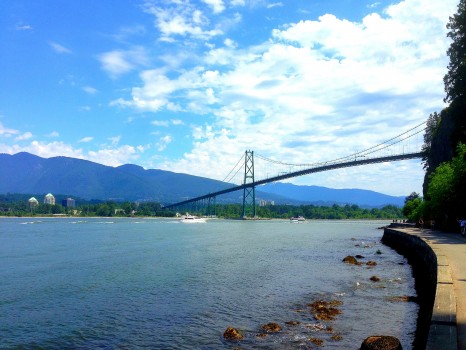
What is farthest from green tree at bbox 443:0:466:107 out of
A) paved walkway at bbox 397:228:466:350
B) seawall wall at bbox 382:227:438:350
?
paved walkway at bbox 397:228:466:350

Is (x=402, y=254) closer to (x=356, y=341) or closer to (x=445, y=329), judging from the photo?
(x=356, y=341)

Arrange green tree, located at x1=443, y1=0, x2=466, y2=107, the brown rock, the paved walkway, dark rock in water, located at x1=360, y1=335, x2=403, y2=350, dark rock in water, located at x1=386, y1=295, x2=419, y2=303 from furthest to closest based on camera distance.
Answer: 1. green tree, located at x1=443, y1=0, x2=466, y2=107
2. dark rock in water, located at x1=386, y1=295, x2=419, y2=303
3. the brown rock
4. dark rock in water, located at x1=360, y1=335, x2=403, y2=350
5. the paved walkway

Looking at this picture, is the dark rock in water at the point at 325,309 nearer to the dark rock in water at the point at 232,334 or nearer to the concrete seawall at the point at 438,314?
the concrete seawall at the point at 438,314

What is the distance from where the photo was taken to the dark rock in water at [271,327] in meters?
10.4

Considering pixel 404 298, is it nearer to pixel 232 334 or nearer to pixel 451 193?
pixel 232 334

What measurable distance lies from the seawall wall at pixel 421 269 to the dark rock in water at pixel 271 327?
3.07 m

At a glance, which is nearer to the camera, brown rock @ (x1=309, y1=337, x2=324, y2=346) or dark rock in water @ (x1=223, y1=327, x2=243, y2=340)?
brown rock @ (x1=309, y1=337, x2=324, y2=346)

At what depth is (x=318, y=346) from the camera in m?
9.13

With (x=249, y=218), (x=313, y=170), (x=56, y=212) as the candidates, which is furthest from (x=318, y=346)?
(x=56, y=212)

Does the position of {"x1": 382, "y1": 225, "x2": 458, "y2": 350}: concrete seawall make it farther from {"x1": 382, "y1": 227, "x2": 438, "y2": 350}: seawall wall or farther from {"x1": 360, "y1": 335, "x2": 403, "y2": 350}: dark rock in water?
{"x1": 360, "y1": 335, "x2": 403, "y2": 350}: dark rock in water

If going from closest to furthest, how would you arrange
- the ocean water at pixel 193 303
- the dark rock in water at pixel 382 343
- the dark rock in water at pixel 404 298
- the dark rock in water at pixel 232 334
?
the dark rock in water at pixel 382 343
the dark rock in water at pixel 232 334
the ocean water at pixel 193 303
the dark rock in water at pixel 404 298

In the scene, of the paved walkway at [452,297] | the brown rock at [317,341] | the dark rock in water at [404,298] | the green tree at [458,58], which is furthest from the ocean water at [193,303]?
the green tree at [458,58]

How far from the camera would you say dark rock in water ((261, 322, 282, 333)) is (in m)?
10.4

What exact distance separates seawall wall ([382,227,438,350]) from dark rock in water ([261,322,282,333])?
307 cm
